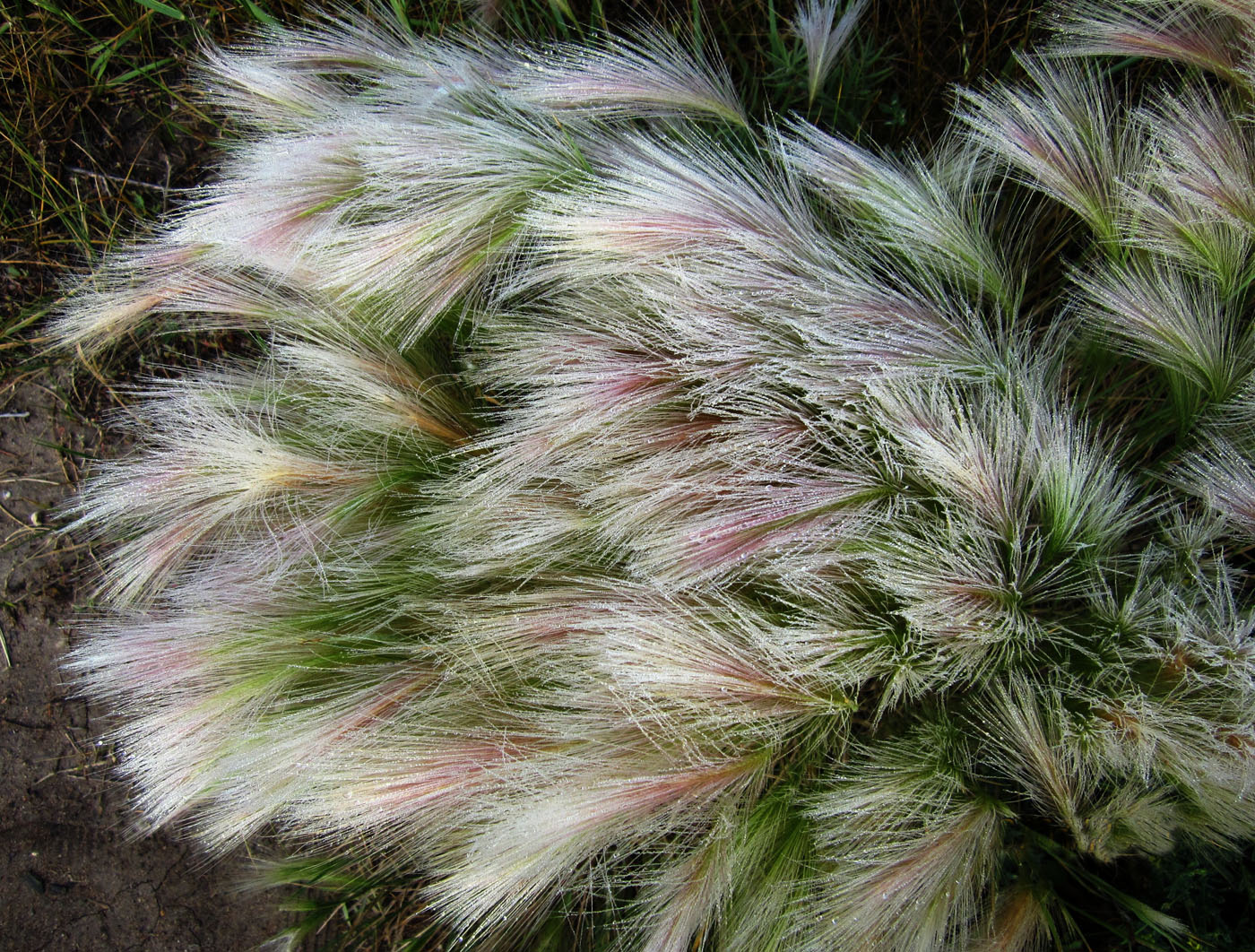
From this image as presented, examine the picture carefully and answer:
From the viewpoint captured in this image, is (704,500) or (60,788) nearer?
(704,500)

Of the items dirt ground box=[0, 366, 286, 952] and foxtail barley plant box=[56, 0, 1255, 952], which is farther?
dirt ground box=[0, 366, 286, 952]

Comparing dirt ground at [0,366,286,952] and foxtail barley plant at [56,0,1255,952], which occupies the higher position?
foxtail barley plant at [56,0,1255,952]

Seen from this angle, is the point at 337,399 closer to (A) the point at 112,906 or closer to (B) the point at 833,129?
(B) the point at 833,129

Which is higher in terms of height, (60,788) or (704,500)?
(704,500)

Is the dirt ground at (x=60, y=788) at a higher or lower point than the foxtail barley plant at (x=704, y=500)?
lower
